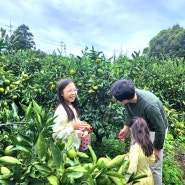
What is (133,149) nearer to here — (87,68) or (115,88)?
(115,88)

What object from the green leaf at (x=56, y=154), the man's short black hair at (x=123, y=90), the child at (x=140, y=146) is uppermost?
the man's short black hair at (x=123, y=90)

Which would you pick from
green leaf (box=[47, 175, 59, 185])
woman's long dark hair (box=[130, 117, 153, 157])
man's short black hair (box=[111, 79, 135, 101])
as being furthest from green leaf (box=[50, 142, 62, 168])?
woman's long dark hair (box=[130, 117, 153, 157])

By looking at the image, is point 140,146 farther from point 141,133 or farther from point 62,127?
point 62,127

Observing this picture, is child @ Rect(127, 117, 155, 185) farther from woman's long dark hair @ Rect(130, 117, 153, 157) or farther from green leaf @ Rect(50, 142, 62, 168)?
green leaf @ Rect(50, 142, 62, 168)

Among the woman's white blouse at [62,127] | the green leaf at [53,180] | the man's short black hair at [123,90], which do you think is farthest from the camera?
the woman's white blouse at [62,127]

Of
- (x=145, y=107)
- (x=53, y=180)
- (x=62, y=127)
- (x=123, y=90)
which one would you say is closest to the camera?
(x=53, y=180)

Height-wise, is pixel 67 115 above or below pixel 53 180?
above

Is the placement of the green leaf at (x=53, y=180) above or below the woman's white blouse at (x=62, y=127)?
below

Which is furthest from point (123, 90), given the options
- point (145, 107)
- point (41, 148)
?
point (41, 148)

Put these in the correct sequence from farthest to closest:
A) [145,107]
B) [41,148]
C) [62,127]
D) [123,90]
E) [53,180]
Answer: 1. [62,127]
2. [145,107]
3. [123,90]
4. [41,148]
5. [53,180]

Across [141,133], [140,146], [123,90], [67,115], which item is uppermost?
[123,90]

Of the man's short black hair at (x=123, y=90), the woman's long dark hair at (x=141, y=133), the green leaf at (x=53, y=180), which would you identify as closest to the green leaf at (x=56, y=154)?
the green leaf at (x=53, y=180)

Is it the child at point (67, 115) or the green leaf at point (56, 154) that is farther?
the child at point (67, 115)

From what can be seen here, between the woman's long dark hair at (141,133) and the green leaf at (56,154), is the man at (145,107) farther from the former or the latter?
the green leaf at (56,154)
